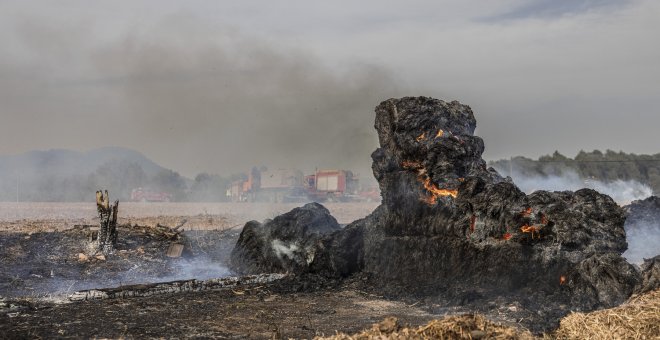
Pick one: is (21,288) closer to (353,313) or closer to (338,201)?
(353,313)

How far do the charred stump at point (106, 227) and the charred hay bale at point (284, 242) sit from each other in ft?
11.4

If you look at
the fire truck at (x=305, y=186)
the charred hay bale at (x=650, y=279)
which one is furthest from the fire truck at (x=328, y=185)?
the charred hay bale at (x=650, y=279)

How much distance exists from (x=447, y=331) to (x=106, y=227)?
13.4 meters

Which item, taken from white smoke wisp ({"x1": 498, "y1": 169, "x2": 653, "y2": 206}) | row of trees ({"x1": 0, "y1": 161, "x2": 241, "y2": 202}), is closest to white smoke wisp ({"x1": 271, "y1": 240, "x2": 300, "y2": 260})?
white smoke wisp ({"x1": 498, "y1": 169, "x2": 653, "y2": 206})

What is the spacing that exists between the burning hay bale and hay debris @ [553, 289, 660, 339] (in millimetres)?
1111

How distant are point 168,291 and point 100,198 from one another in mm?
6125

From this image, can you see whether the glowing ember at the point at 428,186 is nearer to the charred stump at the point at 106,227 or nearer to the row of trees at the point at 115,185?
the charred stump at the point at 106,227

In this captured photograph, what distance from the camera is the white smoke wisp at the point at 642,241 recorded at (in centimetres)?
1616

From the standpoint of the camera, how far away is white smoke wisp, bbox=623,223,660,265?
1616cm

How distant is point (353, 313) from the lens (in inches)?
480

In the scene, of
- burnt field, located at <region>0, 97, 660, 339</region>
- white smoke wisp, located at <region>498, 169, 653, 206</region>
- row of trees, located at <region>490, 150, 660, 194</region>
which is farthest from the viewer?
row of trees, located at <region>490, 150, 660, 194</region>

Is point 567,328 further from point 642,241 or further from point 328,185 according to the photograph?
point 328,185

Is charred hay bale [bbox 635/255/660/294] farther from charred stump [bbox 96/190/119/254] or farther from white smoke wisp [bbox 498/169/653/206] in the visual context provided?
white smoke wisp [bbox 498/169/653/206]

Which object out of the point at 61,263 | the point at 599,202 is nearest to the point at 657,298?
the point at 599,202
